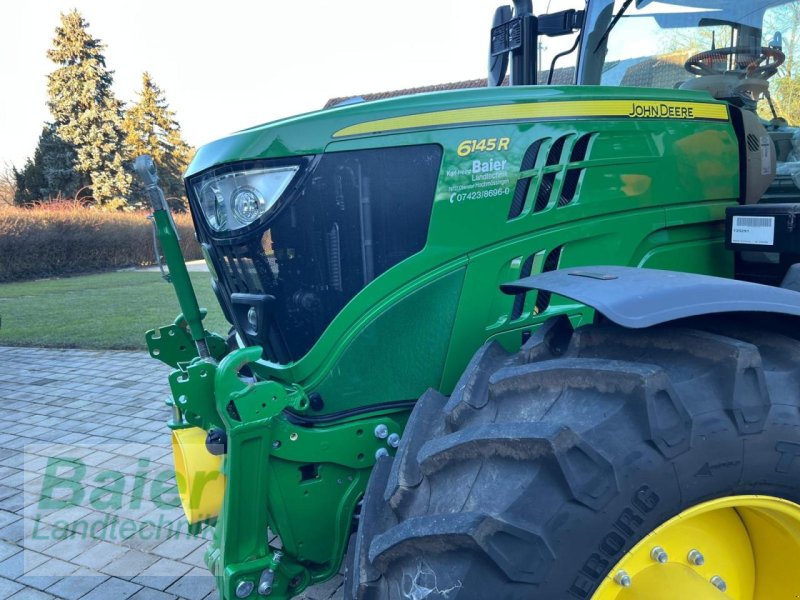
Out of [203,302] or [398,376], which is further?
[203,302]

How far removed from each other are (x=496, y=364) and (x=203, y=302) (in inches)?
356

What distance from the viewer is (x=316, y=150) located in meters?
1.82

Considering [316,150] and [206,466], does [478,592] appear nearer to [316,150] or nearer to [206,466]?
[206,466]

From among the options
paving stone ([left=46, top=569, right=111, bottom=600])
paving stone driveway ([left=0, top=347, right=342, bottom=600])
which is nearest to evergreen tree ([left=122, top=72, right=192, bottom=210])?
paving stone driveway ([left=0, top=347, right=342, bottom=600])

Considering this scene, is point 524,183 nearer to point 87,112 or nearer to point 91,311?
point 91,311

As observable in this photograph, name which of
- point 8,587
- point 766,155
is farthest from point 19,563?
point 766,155

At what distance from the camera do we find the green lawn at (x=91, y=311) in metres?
8.54

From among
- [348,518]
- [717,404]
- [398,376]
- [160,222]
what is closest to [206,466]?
[348,518]

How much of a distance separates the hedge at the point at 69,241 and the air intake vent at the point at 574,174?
1605cm

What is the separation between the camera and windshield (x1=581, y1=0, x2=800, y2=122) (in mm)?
2330

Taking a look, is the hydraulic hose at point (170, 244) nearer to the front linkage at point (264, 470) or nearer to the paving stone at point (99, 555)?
the front linkage at point (264, 470)
